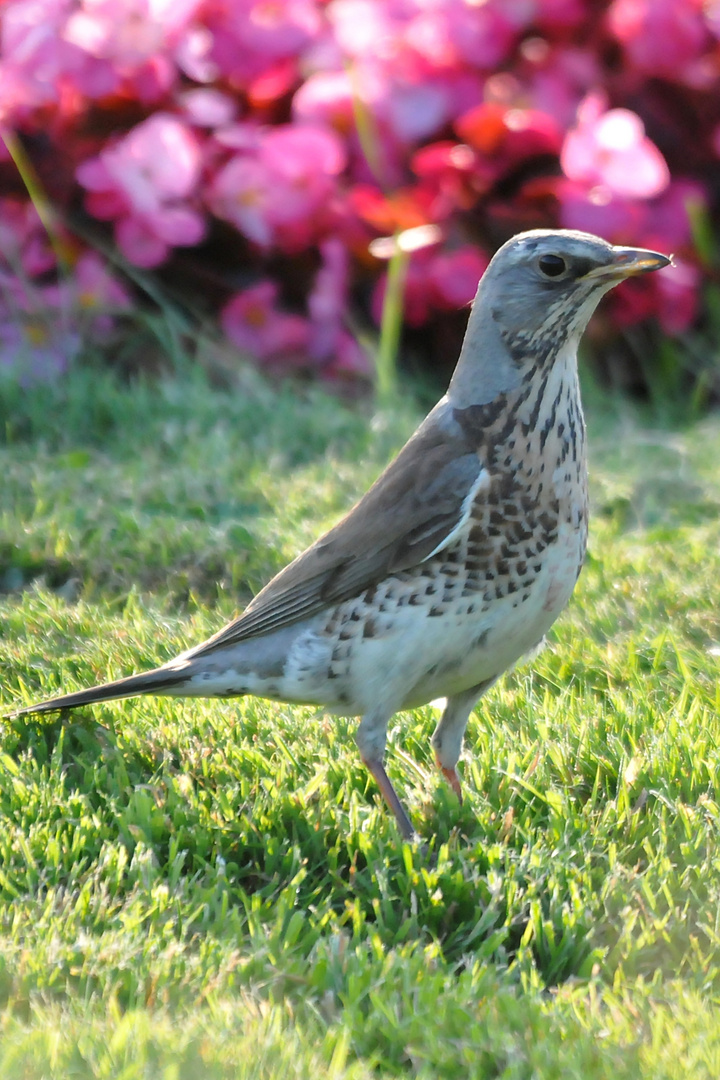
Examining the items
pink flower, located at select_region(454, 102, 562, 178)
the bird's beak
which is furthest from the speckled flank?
pink flower, located at select_region(454, 102, 562, 178)

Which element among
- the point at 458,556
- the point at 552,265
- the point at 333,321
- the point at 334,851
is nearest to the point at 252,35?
the point at 333,321

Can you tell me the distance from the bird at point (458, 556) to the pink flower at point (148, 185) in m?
3.00

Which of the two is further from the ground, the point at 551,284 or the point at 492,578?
the point at 551,284

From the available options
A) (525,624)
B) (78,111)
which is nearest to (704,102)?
(78,111)

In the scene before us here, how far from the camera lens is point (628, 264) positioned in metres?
3.25

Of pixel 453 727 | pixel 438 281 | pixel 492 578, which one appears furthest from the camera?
pixel 438 281

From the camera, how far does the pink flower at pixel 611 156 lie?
6.30m

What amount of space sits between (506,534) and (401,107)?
13.2 feet

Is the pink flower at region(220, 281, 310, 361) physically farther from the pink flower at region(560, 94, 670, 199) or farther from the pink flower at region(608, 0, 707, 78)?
the pink flower at region(608, 0, 707, 78)

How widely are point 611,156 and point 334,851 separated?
4242 mm

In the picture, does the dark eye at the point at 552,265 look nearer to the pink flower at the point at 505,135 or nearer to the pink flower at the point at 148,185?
the pink flower at the point at 148,185

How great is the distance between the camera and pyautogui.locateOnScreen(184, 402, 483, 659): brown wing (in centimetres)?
328

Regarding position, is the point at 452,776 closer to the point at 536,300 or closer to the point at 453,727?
the point at 453,727

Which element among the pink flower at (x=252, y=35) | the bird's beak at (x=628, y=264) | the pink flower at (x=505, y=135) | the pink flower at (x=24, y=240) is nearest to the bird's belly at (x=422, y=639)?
the bird's beak at (x=628, y=264)
